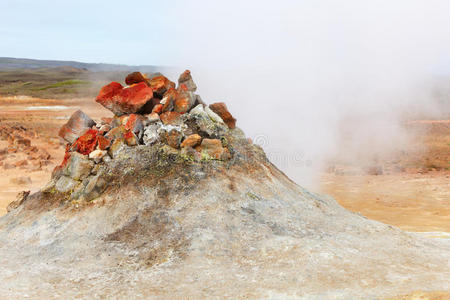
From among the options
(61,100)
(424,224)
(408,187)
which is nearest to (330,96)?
(408,187)

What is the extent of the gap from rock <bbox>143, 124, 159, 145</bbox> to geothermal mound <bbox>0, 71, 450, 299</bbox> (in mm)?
14

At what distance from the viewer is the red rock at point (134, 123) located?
532cm

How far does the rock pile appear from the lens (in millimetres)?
5172

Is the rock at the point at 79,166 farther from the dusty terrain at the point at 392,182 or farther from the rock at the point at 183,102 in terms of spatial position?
the dusty terrain at the point at 392,182


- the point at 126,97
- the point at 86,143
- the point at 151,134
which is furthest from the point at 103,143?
the point at 126,97

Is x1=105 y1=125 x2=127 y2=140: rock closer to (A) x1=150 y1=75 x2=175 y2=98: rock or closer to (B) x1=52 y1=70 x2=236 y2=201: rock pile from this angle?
(B) x1=52 y1=70 x2=236 y2=201: rock pile

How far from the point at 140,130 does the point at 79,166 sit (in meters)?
0.84

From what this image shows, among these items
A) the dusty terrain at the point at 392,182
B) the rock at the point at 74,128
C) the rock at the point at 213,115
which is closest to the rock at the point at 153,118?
the rock at the point at 213,115

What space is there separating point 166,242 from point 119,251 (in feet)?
1.51

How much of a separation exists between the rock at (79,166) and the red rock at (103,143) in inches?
8.6

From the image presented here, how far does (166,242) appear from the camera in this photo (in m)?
4.25

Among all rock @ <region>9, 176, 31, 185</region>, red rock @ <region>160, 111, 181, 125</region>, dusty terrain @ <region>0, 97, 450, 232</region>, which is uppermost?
red rock @ <region>160, 111, 181, 125</region>

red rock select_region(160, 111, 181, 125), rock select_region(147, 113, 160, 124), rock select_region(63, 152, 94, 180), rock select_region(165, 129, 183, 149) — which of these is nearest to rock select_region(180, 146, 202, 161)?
rock select_region(165, 129, 183, 149)

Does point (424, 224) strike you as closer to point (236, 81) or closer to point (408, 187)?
point (408, 187)
